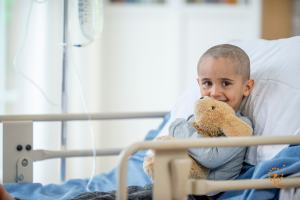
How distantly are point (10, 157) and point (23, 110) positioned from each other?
37.8 inches

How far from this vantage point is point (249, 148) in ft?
3.12

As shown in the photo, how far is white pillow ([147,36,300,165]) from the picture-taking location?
0.93 meters

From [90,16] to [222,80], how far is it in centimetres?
67

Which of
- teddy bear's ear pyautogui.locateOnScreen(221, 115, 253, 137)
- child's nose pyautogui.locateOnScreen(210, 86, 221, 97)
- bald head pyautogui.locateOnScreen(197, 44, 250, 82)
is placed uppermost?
bald head pyautogui.locateOnScreen(197, 44, 250, 82)

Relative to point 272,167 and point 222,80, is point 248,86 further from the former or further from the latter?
point 272,167

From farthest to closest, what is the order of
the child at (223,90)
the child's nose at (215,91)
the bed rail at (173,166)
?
the child's nose at (215,91), the child at (223,90), the bed rail at (173,166)

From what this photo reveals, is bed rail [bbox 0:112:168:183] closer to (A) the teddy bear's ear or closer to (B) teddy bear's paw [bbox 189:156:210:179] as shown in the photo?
(B) teddy bear's paw [bbox 189:156:210:179]

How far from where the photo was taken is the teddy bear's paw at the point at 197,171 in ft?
2.85

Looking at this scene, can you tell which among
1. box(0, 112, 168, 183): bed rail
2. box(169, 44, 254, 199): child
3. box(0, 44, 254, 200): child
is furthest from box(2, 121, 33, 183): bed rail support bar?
box(169, 44, 254, 199): child

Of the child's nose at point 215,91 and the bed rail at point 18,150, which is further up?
the child's nose at point 215,91

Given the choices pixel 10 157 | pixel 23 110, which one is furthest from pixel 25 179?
pixel 23 110

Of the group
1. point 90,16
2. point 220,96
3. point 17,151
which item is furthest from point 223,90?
point 17,151

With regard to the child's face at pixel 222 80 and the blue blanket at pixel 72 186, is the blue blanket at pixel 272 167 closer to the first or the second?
the child's face at pixel 222 80

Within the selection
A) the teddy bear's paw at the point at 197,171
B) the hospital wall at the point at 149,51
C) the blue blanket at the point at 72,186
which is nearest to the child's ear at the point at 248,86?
the teddy bear's paw at the point at 197,171
